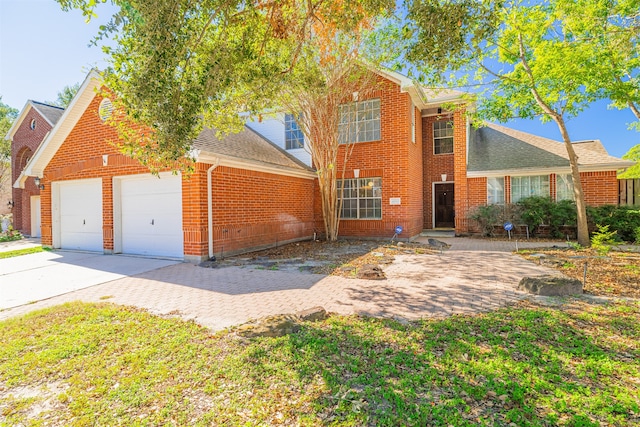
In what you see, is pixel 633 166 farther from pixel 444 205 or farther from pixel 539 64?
pixel 444 205

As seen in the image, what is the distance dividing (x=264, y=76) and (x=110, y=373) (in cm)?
565

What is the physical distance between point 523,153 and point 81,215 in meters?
18.2

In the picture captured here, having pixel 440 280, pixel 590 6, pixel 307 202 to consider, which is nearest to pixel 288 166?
pixel 307 202

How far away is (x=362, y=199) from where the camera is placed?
1375cm

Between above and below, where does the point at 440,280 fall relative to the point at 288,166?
below

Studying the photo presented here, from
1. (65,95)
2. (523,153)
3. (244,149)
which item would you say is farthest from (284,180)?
(65,95)

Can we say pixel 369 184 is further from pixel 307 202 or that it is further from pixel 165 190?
pixel 165 190

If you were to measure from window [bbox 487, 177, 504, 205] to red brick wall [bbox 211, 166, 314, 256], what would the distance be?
26.4ft

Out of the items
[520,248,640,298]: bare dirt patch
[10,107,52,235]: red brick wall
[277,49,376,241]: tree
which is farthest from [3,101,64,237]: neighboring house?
[520,248,640,298]: bare dirt patch

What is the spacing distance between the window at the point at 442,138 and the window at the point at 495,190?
8.41ft

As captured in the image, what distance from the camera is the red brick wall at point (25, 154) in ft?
62.4

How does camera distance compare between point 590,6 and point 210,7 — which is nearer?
point 210,7

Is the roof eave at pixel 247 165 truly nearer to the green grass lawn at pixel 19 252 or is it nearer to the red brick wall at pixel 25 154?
the green grass lawn at pixel 19 252

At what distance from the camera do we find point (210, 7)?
→ 17.0 feet
